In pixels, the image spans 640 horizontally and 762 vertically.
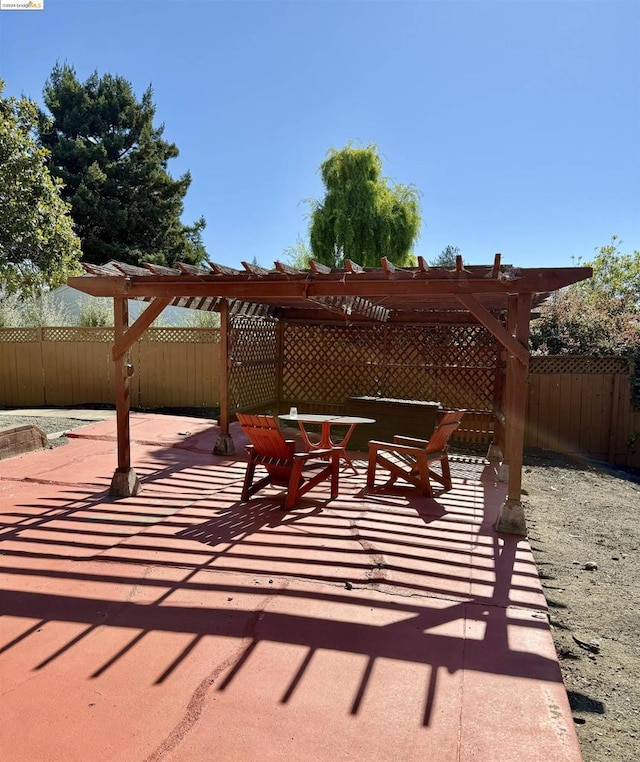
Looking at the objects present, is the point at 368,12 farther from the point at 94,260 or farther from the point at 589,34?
the point at 94,260

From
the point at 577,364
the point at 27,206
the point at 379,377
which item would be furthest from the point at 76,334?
the point at 577,364

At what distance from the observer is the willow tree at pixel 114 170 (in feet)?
63.2

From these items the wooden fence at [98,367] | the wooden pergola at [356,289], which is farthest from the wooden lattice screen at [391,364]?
the wooden pergola at [356,289]

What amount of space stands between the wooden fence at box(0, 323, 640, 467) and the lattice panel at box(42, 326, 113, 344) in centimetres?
85

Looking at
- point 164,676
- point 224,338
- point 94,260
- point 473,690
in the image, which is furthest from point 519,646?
point 94,260

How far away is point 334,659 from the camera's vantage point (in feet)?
7.29

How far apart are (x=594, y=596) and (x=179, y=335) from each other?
924 centimetres

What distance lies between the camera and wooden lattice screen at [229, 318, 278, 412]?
715 centimetres

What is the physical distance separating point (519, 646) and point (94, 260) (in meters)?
20.2

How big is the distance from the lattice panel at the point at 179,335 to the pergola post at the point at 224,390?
431 cm

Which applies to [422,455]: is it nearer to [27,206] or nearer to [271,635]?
[271,635]

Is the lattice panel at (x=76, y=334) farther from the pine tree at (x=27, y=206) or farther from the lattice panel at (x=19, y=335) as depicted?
the pine tree at (x=27, y=206)

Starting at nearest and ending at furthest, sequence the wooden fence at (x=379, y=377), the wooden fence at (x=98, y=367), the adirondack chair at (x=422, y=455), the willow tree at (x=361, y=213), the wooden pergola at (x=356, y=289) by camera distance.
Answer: the wooden pergola at (x=356, y=289)
the adirondack chair at (x=422, y=455)
the wooden fence at (x=379, y=377)
the wooden fence at (x=98, y=367)
the willow tree at (x=361, y=213)

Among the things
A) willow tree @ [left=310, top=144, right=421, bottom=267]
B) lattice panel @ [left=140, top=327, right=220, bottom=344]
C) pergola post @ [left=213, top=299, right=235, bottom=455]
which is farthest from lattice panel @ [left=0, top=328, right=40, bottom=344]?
willow tree @ [left=310, top=144, right=421, bottom=267]
